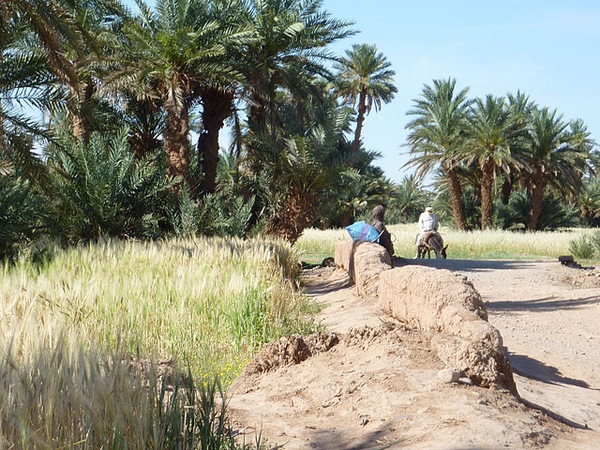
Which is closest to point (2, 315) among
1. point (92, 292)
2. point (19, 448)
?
point (92, 292)

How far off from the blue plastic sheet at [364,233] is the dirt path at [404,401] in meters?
4.92

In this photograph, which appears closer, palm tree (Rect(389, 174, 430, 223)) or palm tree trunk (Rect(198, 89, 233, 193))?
palm tree trunk (Rect(198, 89, 233, 193))

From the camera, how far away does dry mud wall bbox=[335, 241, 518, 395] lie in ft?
17.0

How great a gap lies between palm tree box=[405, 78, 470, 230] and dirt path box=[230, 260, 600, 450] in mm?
29944

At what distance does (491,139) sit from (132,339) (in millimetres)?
31731

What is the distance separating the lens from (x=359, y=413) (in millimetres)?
4781

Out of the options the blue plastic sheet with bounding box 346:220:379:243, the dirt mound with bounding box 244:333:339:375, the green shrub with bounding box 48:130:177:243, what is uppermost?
the green shrub with bounding box 48:130:177:243

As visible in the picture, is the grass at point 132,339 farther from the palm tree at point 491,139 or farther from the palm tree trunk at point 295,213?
the palm tree at point 491,139

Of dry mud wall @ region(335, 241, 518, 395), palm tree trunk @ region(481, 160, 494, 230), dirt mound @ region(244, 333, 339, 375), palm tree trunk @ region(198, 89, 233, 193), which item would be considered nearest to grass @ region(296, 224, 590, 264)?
palm tree trunk @ region(198, 89, 233, 193)

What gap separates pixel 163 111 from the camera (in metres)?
22.0

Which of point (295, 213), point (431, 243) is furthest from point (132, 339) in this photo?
point (295, 213)

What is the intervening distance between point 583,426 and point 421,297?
230 cm

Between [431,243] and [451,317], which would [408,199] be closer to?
[431,243]

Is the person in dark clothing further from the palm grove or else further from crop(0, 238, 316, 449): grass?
the palm grove
